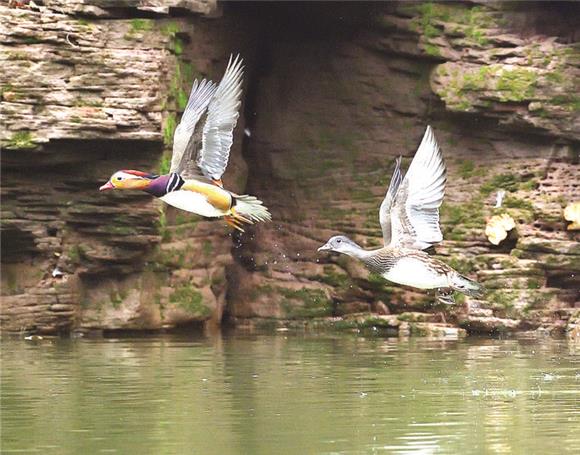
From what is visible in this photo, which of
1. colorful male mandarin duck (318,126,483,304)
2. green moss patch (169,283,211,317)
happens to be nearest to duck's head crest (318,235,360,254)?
colorful male mandarin duck (318,126,483,304)

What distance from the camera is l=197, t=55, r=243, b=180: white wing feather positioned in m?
12.8

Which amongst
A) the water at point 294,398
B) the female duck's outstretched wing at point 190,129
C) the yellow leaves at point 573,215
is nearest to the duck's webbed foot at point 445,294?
the water at point 294,398

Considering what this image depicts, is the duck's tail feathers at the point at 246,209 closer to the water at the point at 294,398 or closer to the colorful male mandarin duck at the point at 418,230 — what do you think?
the colorful male mandarin duck at the point at 418,230

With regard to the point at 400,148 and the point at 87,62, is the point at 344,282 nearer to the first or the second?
the point at 400,148

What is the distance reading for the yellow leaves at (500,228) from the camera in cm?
1717

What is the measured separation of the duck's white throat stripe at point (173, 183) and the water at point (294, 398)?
1.54 meters

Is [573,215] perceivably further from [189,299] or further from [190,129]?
[190,129]

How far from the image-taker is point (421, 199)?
13.2 metres

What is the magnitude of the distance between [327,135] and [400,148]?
1052 millimetres

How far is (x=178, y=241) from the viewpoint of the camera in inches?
694

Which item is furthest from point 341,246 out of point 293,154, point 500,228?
point 293,154

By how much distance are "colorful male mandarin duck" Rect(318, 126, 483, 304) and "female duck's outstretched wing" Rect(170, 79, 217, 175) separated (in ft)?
5.75

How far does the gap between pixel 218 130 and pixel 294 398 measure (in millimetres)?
2924

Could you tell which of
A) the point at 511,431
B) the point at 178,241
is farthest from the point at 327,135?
the point at 511,431
